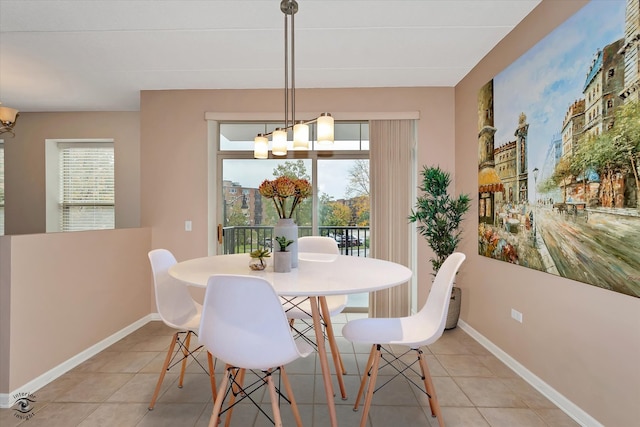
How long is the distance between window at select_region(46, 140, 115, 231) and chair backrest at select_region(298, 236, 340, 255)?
309 cm

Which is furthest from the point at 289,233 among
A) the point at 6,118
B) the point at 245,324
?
the point at 6,118

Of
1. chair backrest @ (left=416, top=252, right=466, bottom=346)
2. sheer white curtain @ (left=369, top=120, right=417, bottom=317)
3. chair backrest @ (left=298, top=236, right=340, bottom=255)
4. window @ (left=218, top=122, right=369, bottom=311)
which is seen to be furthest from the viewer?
window @ (left=218, top=122, right=369, bottom=311)

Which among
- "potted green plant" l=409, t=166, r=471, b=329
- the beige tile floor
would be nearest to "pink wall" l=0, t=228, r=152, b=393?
the beige tile floor

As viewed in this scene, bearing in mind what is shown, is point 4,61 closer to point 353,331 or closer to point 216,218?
point 216,218

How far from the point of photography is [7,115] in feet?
8.62

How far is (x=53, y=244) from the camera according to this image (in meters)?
2.28

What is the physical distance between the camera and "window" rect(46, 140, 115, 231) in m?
4.35

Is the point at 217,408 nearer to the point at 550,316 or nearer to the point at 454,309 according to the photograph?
the point at 550,316

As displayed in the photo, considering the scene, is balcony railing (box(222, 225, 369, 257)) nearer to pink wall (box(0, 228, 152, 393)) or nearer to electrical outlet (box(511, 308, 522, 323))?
pink wall (box(0, 228, 152, 393))

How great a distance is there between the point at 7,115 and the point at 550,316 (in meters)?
4.33

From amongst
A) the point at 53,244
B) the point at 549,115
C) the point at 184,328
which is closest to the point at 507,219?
the point at 549,115

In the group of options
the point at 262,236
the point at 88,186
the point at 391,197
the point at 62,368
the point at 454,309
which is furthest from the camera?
the point at 88,186

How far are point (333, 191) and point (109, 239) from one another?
7.49 ft

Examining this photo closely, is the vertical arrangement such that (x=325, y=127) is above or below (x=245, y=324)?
above
